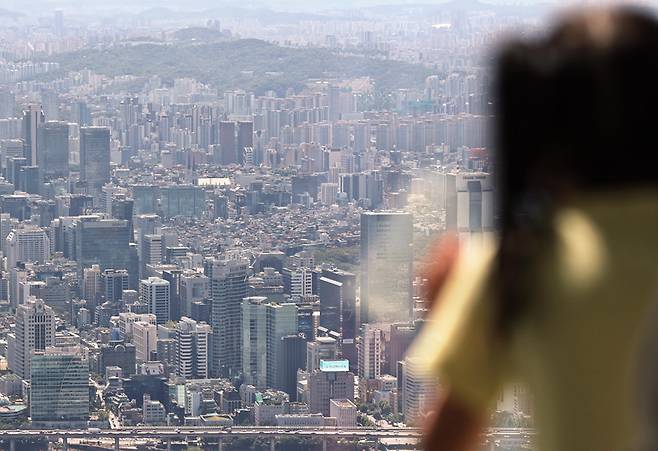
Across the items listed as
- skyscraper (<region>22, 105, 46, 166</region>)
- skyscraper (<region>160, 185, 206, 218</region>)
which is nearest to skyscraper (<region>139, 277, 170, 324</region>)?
skyscraper (<region>160, 185, 206, 218</region>)

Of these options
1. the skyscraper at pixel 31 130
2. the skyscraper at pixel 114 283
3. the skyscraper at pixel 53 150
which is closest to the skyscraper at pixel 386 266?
the skyscraper at pixel 114 283

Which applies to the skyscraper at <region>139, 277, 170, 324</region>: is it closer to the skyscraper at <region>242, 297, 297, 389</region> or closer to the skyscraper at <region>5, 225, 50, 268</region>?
the skyscraper at <region>242, 297, 297, 389</region>

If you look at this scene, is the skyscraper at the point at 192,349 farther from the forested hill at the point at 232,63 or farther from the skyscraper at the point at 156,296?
the forested hill at the point at 232,63

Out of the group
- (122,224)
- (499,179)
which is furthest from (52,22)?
(499,179)

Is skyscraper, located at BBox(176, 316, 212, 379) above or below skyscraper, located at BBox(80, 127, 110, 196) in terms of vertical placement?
below

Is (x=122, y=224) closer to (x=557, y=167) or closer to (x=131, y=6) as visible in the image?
(x=131, y=6)

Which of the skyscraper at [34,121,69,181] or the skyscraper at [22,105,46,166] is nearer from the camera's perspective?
the skyscraper at [34,121,69,181]

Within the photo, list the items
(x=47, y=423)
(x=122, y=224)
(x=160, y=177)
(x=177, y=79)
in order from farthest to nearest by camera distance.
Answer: (x=177, y=79) < (x=160, y=177) < (x=122, y=224) < (x=47, y=423)
